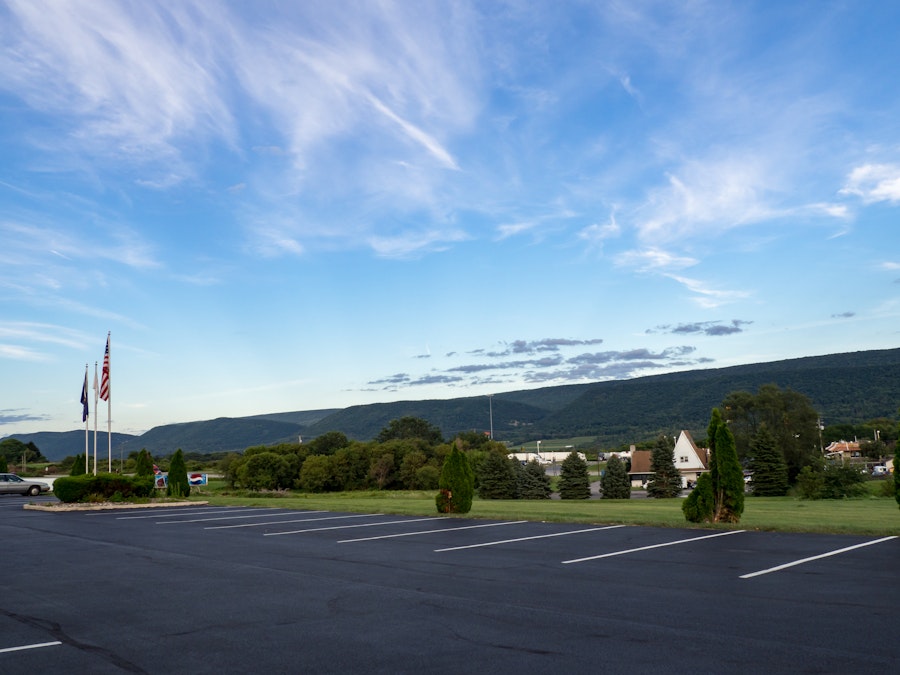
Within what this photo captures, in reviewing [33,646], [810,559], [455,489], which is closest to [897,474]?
[810,559]

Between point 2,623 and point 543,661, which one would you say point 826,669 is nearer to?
point 543,661

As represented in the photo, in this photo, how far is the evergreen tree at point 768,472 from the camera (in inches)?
2271

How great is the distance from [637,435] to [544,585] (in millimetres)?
175313

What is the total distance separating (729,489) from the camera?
15.5 m

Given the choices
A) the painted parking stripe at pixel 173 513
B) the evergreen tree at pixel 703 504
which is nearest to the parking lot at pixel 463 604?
the evergreen tree at pixel 703 504

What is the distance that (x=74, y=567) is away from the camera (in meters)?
11.7

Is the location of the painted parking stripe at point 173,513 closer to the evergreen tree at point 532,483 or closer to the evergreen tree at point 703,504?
the evergreen tree at point 703,504

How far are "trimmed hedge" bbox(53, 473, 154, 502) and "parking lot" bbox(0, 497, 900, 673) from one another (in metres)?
15.7

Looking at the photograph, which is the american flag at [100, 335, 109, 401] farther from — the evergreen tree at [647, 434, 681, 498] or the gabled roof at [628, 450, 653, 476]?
the gabled roof at [628, 450, 653, 476]

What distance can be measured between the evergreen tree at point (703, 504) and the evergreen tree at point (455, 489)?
6825 millimetres

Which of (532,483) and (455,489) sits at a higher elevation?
(455,489)

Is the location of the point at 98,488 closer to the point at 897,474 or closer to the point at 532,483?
the point at 897,474

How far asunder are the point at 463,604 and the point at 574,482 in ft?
183

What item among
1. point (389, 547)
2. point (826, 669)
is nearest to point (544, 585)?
point (826, 669)
